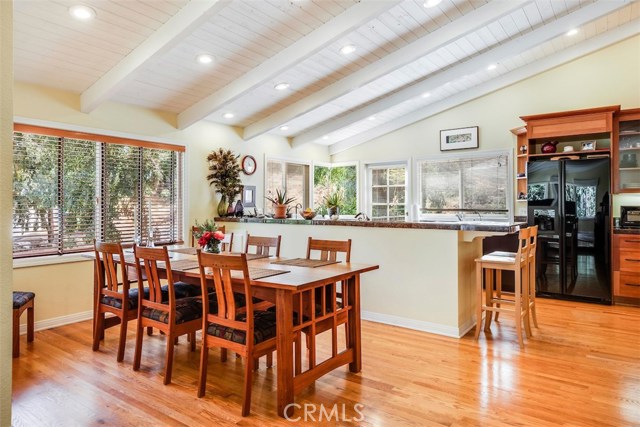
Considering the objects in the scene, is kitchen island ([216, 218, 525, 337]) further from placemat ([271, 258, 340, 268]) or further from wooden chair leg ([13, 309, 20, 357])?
wooden chair leg ([13, 309, 20, 357])

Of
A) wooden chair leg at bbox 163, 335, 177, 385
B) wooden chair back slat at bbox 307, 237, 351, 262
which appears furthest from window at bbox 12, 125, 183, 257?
wooden chair back slat at bbox 307, 237, 351, 262

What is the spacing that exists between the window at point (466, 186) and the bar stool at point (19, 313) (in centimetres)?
546

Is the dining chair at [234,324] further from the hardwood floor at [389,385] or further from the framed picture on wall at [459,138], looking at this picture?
the framed picture on wall at [459,138]

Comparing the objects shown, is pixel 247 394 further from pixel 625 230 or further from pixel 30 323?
pixel 625 230

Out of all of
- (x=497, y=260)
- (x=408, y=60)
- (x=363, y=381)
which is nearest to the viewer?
(x=363, y=381)

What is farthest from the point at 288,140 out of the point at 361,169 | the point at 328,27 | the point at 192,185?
the point at 328,27

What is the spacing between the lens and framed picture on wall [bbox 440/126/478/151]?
6.22 meters

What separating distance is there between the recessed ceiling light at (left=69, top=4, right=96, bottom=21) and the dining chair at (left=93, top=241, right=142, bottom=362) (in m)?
1.70

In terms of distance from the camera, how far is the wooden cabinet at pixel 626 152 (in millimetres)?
4812

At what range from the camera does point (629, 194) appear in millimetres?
5062

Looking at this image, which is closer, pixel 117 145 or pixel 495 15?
pixel 495 15

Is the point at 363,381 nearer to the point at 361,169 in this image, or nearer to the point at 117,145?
the point at 117,145

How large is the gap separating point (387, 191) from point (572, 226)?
10.2 feet

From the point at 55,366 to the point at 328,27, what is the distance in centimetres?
349
